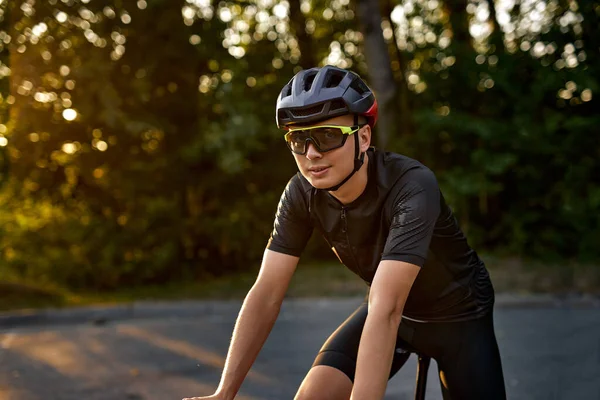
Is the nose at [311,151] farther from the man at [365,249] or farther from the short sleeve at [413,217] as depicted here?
the short sleeve at [413,217]

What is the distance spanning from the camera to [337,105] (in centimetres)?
287

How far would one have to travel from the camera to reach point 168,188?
1328 centimetres

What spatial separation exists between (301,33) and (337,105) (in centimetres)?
1261

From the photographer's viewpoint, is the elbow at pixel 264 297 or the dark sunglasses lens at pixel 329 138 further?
the elbow at pixel 264 297

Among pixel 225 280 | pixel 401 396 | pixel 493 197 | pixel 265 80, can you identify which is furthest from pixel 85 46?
pixel 401 396

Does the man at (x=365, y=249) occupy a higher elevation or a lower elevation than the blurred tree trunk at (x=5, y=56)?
lower

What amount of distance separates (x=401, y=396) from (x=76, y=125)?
8.18 metres

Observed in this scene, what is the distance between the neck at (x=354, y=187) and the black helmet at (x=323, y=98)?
0.63 ft

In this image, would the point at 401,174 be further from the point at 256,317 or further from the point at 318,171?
the point at 256,317

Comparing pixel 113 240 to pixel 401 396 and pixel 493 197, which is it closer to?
pixel 493 197

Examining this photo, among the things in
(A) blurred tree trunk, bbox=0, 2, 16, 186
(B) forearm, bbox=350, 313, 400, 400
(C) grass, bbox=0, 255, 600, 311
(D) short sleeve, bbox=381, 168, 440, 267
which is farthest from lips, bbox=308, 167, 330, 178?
(A) blurred tree trunk, bbox=0, 2, 16, 186

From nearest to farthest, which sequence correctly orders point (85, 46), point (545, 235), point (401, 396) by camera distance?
point (401, 396), point (85, 46), point (545, 235)

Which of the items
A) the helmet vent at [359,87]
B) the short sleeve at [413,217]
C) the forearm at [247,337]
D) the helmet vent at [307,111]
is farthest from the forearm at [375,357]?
the helmet vent at [359,87]

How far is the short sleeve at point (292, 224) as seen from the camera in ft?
10.2
